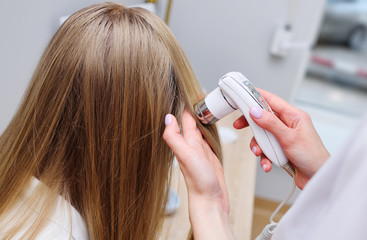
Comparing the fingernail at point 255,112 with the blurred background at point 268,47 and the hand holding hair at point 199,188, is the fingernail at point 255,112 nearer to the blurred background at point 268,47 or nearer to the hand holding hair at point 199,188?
the hand holding hair at point 199,188

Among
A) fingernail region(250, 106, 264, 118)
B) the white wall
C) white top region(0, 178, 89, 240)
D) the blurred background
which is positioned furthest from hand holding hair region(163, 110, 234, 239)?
the white wall

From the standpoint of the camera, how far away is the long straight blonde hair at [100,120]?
71cm

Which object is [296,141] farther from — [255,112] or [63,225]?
[63,225]

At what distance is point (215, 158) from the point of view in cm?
85

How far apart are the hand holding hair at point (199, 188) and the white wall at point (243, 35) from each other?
1.00 meters

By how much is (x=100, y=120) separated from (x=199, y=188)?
0.73ft

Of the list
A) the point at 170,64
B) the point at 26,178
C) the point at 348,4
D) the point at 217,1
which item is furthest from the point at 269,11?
the point at 26,178

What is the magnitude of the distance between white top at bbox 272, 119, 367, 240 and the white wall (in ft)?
4.23

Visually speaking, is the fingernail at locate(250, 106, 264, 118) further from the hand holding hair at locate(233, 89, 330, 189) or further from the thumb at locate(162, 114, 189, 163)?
the thumb at locate(162, 114, 189, 163)

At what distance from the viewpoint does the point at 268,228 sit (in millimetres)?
854

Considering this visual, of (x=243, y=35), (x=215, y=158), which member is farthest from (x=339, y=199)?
(x=243, y=35)

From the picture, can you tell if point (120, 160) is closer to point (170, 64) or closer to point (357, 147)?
point (170, 64)

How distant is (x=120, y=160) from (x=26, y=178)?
0.61 ft

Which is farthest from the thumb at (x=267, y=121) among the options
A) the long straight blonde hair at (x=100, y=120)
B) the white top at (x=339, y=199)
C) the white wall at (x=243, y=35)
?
the white wall at (x=243, y=35)
